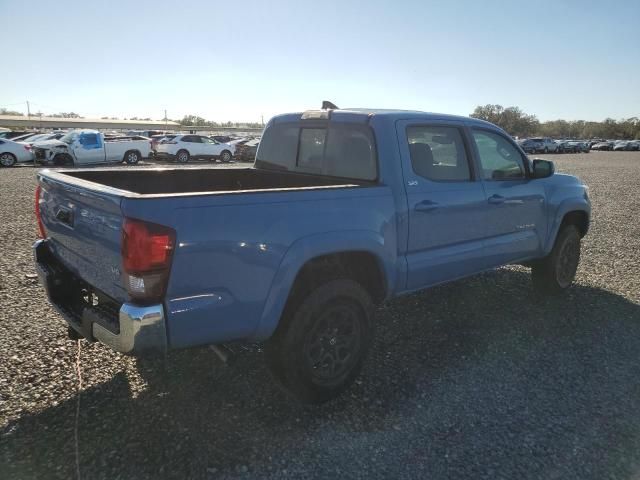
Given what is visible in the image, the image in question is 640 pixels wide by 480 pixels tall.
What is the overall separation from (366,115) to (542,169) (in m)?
2.13

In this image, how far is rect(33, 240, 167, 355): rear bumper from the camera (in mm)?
2330

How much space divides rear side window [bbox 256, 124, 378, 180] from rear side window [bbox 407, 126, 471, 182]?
0.36m

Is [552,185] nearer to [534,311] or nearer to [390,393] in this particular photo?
[534,311]

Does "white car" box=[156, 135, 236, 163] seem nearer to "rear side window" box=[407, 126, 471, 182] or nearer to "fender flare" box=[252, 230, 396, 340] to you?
"rear side window" box=[407, 126, 471, 182]

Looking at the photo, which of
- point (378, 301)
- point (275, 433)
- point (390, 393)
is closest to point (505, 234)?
point (378, 301)

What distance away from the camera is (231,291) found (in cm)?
255

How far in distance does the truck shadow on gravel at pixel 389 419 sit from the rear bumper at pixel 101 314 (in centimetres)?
64

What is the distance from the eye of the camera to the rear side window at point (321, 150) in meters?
3.63

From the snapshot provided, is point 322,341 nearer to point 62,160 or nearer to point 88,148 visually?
point 88,148

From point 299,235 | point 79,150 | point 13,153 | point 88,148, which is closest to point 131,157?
point 88,148

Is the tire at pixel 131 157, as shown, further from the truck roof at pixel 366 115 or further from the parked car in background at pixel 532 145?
the parked car in background at pixel 532 145

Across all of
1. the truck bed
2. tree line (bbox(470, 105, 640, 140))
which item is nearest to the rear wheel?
the truck bed

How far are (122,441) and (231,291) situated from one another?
1.11m

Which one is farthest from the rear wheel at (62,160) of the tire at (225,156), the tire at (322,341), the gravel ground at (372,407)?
the tire at (322,341)
